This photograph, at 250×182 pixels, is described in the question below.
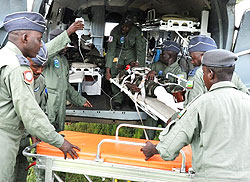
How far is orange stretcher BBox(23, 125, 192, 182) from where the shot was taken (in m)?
2.56

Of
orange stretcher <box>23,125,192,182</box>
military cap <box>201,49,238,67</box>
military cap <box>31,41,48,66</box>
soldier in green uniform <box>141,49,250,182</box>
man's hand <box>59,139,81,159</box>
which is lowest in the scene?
orange stretcher <box>23,125,192,182</box>

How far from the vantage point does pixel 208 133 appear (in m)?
2.08

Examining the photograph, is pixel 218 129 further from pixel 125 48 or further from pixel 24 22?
pixel 125 48

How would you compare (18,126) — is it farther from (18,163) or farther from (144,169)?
(144,169)

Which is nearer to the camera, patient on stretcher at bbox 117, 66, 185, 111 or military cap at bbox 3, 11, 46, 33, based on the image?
military cap at bbox 3, 11, 46, 33

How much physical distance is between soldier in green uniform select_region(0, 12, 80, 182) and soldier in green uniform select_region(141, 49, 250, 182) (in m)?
0.98

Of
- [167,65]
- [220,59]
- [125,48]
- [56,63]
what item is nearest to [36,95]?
[56,63]

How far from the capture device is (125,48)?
6.77 meters

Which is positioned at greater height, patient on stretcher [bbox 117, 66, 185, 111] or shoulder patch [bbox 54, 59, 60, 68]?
shoulder patch [bbox 54, 59, 60, 68]

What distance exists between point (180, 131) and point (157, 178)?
0.60 metres

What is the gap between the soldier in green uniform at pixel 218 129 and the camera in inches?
80.1

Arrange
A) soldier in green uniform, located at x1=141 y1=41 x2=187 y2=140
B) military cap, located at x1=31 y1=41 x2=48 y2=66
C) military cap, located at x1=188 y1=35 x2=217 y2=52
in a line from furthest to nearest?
1. soldier in green uniform, located at x1=141 y1=41 x2=187 y2=140
2. military cap, located at x1=188 y1=35 x2=217 y2=52
3. military cap, located at x1=31 y1=41 x2=48 y2=66

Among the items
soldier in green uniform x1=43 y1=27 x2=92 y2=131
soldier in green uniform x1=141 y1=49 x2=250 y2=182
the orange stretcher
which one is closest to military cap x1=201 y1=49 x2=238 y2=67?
soldier in green uniform x1=141 y1=49 x2=250 y2=182

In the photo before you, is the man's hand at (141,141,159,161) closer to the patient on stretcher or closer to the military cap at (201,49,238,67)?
the military cap at (201,49,238,67)
